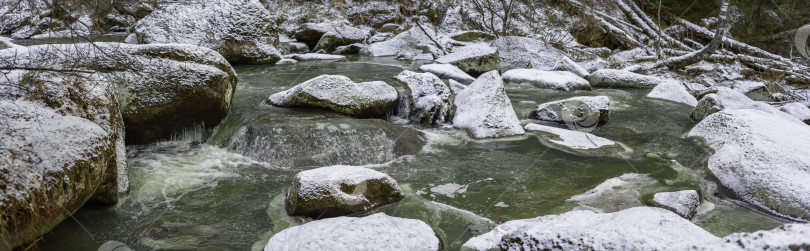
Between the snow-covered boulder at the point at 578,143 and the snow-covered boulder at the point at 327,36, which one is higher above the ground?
the snow-covered boulder at the point at 327,36

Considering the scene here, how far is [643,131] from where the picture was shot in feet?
18.9

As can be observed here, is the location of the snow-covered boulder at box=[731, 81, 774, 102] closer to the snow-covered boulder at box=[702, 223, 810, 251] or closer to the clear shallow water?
the clear shallow water

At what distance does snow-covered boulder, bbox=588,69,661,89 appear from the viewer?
856 cm

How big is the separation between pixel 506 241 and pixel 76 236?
98.2 inches

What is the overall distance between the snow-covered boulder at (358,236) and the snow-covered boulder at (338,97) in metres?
2.70

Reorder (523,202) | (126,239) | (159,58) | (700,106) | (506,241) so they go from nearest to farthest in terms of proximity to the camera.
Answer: (506,241) → (126,239) → (523,202) → (159,58) → (700,106)

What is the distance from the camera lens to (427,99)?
594 cm

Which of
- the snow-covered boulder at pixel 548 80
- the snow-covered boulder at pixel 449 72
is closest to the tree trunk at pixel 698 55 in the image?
the snow-covered boulder at pixel 548 80

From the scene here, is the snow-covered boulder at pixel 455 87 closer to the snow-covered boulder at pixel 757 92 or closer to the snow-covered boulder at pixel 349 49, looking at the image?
the snow-covered boulder at pixel 757 92

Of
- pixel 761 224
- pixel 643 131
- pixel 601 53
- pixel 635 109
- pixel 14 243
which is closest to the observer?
pixel 14 243

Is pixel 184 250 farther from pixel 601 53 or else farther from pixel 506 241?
pixel 601 53

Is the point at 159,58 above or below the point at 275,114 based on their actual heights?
above

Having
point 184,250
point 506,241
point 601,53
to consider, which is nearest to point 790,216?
point 506,241

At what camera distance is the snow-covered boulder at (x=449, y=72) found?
7855 mm
